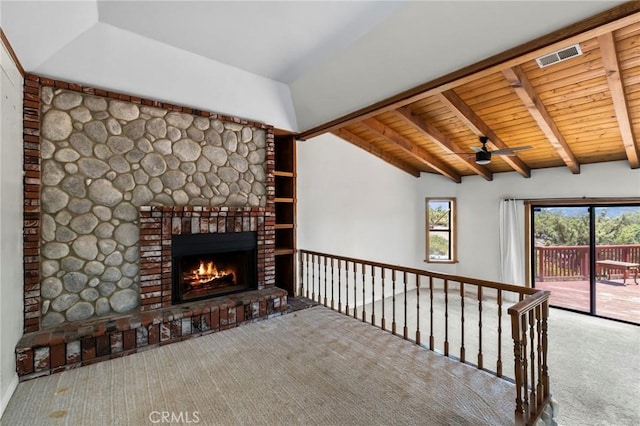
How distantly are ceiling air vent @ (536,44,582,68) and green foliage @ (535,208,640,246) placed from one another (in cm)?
419

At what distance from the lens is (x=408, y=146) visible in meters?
5.65

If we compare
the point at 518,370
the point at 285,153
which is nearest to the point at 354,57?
the point at 285,153

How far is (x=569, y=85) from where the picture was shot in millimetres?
3451

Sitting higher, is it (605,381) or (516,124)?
(516,124)

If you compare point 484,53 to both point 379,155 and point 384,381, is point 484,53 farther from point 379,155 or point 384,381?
point 379,155

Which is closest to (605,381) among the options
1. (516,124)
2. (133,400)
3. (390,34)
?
(516,124)

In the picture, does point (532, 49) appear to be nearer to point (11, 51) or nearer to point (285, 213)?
point (285, 213)

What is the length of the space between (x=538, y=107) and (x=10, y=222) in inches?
215

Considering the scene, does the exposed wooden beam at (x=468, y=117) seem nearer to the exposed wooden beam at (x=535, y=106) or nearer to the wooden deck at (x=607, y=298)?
the exposed wooden beam at (x=535, y=106)

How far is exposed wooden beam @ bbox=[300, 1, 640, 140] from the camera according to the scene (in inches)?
76.1

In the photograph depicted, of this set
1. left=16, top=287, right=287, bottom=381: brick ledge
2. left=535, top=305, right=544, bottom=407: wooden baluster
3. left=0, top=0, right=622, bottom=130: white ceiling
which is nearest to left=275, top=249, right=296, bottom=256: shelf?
left=16, top=287, right=287, bottom=381: brick ledge

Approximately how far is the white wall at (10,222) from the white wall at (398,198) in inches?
135

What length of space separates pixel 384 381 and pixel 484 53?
286 cm

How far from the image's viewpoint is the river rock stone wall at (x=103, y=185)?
270 cm
